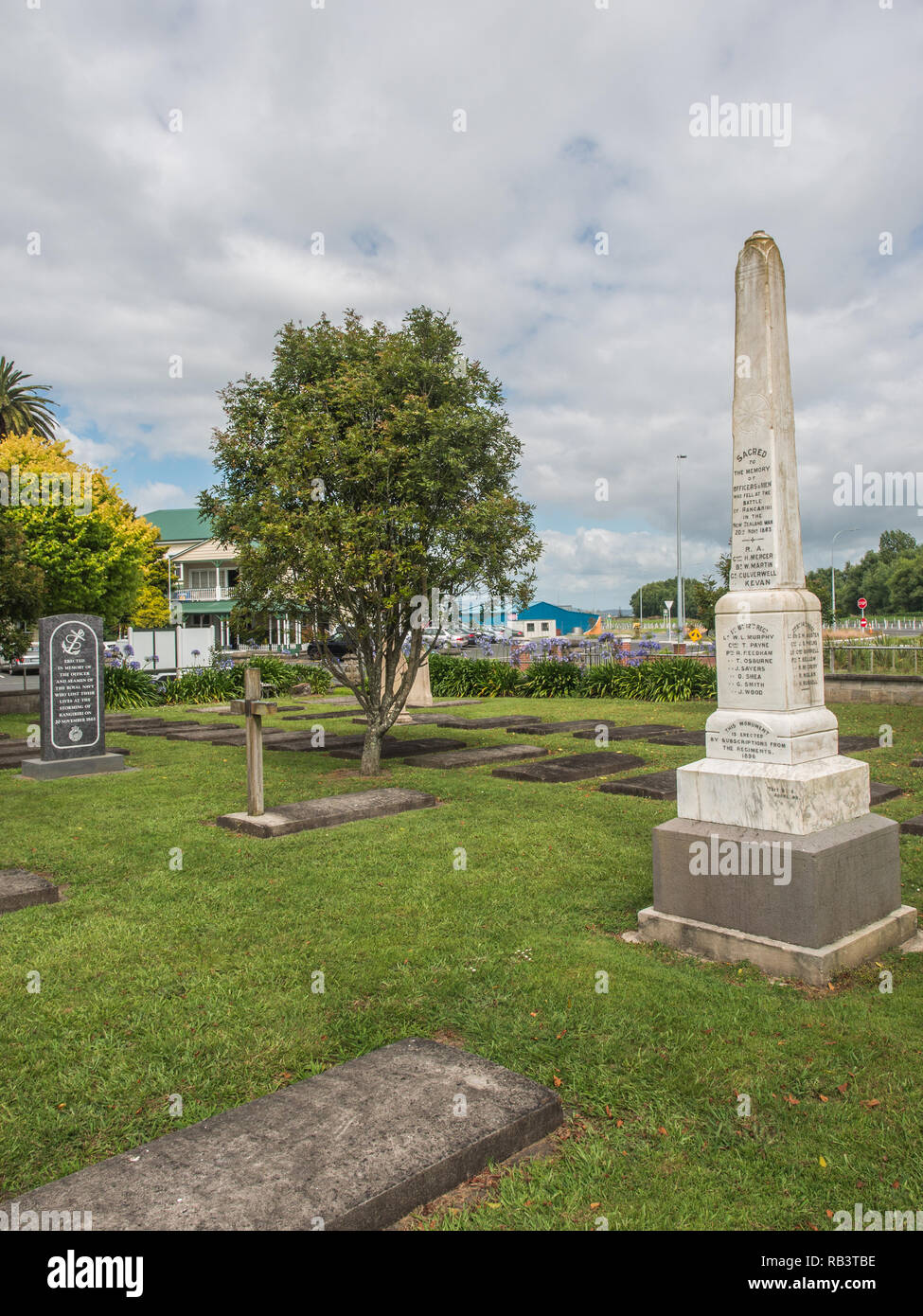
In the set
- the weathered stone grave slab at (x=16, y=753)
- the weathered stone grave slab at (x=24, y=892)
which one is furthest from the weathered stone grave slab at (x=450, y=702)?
the weathered stone grave slab at (x=24, y=892)

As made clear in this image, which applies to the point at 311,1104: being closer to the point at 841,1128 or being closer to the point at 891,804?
the point at 841,1128

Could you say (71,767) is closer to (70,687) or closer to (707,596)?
(70,687)

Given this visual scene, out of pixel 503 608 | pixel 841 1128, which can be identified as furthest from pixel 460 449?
pixel 841 1128

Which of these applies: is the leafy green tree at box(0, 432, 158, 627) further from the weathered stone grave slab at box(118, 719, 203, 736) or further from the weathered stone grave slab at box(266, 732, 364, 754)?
the weathered stone grave slab at box(266, 732, 364, 754)

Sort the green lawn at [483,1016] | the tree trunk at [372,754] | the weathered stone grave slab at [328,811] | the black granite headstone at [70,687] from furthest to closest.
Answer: the black granite headstone at [70,687], the tree trunk at [372,754], the weathered stone grave slab at [328,811], the green lawn at [483,1016]

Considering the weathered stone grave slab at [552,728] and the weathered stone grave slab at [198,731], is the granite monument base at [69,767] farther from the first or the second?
the weathered stone grave slab at [552,728]

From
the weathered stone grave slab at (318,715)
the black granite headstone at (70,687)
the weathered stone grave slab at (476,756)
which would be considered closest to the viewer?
the weathered stone grave slab at (476,756)

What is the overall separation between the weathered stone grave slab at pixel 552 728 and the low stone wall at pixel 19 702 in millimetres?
11089

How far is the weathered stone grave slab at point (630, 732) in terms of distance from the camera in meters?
12.9

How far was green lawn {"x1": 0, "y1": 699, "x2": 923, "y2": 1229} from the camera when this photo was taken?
268 centimetres

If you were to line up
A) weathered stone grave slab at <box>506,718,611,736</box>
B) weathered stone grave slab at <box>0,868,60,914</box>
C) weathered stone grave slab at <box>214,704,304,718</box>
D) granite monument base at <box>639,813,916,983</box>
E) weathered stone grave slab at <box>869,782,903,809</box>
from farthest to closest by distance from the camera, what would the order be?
weathered stone grave slab at <box>214,704,304,718</box> → weathered stone grave slab at <box>506,718,611,736</box> → weathered stone grave slab at <box>869,782,903,809</box> → weathered stone grave slab at <box>0,868,60,914</box> → granite monument base at <box>639,813,916,983</box>

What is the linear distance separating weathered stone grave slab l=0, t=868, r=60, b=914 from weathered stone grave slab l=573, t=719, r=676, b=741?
350 inches

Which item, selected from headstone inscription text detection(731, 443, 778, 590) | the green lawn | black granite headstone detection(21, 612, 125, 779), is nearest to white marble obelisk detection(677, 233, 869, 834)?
headstone inscription text detection(731, 443, 778, 590)
